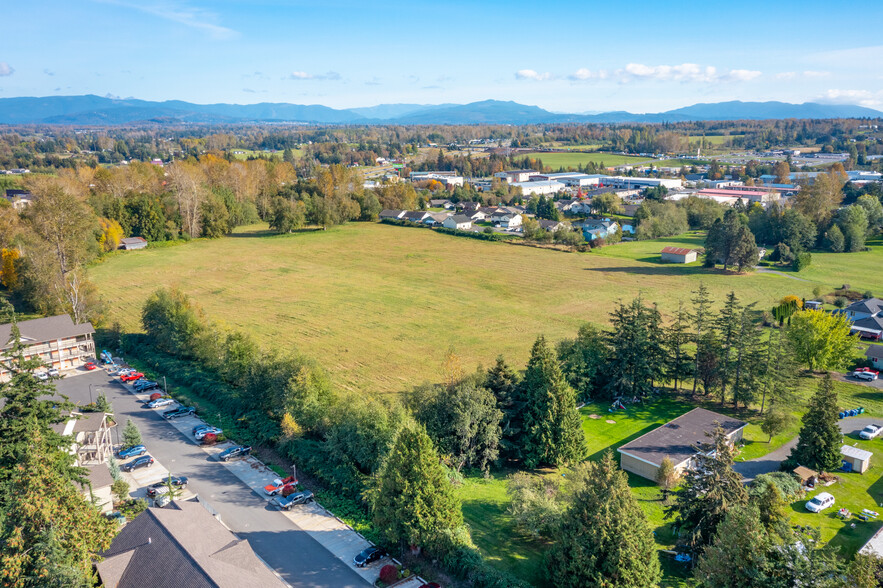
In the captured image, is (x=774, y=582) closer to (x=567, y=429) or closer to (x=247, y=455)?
(x=567, y=429)

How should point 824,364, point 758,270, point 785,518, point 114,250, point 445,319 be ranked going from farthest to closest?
point 114,250
point 758,270
point 445,319
point 824,364
point 785,518

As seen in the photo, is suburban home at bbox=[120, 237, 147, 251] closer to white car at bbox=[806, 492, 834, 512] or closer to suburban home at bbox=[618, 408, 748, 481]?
suburban home at bbox=[618, 408, 748, 481]

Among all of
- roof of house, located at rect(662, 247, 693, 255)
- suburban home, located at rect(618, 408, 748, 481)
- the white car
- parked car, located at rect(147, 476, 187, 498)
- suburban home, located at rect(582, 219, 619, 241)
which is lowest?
parked car, located at rect(147, 476, 187, 498)

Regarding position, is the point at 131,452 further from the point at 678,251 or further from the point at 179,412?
the point at 678,251

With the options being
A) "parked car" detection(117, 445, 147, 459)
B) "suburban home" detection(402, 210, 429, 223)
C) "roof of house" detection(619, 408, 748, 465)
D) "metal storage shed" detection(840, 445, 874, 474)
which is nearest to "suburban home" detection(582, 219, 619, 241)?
"suburban home" detection(402, 210, 429, 223)

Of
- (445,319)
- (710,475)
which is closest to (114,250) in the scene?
(445,319)

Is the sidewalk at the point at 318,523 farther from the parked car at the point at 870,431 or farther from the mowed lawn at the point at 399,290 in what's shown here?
the parked car at the point at 870,431
